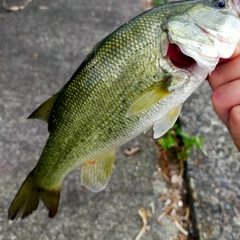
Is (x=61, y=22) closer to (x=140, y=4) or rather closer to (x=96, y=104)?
(x=140, y=4)

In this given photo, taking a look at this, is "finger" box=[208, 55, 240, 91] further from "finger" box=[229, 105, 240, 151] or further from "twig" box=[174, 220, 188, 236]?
"twig" box=[174, 220, 188, 236]

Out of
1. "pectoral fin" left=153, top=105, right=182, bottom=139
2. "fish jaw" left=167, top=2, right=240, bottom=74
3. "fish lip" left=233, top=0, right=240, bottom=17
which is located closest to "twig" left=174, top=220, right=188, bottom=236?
"pectoral fin" left=153, top=105, right=182, bottom=139

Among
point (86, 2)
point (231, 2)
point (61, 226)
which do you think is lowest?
point (61, 226)

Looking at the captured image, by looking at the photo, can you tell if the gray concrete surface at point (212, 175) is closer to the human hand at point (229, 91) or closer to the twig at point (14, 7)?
the human hand at point (229, 91)

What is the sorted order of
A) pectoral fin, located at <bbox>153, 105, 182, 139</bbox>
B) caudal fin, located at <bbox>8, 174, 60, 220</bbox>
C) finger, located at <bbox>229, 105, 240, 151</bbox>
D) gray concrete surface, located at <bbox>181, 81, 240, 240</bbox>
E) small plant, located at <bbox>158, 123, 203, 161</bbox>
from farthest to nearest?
1. small plant, located at <bbox>158, 123, 203, 161</bbox>
2. gray concrete surface, located at <bbox>181, 81, 240, 240</bbox>
3. caudal fin, located at <bbox>8, 174, 60, 220</bbox>
4. pectoral fin, located at <bbox>153, 105, 182, 139</bbox>
5. finger, located at <bbox>229, 105, 240, 151</bbox>

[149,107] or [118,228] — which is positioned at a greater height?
[149,107]

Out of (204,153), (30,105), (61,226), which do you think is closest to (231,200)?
(204,153)
